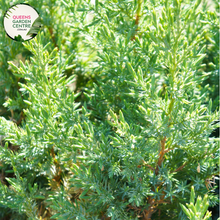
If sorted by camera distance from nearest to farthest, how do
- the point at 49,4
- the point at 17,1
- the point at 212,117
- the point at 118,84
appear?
1. the point at 212,117
2. the point at 118,84
3. the point at 17,1
4. the point at 49,4

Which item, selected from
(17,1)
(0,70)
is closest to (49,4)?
(17,1)

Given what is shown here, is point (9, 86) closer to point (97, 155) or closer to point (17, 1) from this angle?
point (17, 1)

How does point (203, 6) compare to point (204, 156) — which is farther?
point (203, 6)

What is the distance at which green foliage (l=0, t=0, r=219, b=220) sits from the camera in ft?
2.54

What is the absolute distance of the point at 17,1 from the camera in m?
1.17

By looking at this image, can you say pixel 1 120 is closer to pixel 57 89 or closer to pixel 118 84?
pixel 57 89

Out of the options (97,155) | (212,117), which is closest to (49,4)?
(97,155)

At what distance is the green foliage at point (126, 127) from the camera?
0.77 metres

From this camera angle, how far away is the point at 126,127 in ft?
2.52

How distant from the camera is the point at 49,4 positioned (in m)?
1.39

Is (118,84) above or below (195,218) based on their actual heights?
above

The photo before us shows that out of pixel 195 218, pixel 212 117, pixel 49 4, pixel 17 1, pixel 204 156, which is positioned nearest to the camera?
pixel 195 218

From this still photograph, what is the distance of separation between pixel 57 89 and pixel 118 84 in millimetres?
223

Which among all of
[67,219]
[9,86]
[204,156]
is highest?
[9,86]
